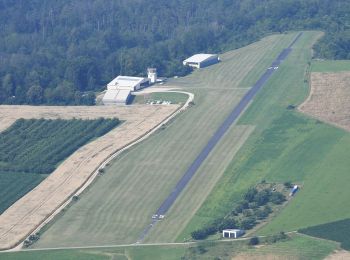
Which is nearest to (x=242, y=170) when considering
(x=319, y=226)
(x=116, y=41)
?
(x=319, y=226)

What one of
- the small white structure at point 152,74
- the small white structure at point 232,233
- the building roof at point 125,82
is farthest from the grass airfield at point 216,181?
the small white structure at point 152,74

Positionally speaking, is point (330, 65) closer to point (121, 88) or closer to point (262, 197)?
point (121, 88)

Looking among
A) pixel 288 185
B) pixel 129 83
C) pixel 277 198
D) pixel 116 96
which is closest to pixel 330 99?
pixel 116 96

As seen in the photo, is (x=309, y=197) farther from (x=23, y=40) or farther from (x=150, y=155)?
(x=23, y=40)

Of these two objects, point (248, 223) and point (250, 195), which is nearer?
A: point (248, 223)

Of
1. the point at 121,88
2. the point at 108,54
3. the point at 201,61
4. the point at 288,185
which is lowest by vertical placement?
the point at 108,54

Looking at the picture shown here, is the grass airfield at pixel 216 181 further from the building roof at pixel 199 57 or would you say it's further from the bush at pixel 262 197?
the building roof at pixel 199 57

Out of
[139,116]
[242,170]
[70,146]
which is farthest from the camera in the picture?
[139,116]
